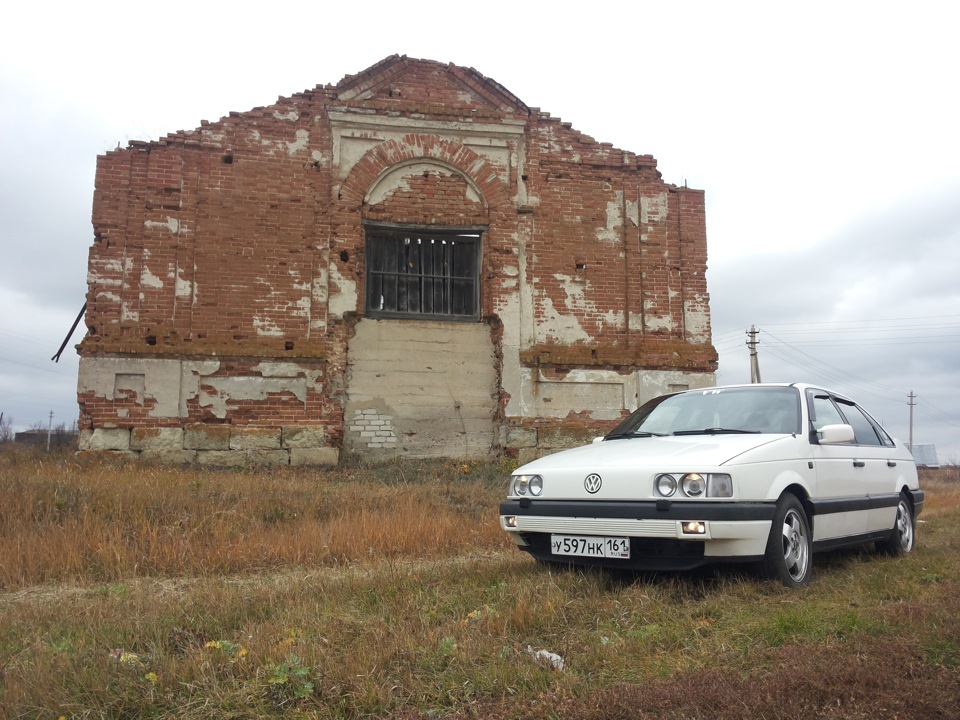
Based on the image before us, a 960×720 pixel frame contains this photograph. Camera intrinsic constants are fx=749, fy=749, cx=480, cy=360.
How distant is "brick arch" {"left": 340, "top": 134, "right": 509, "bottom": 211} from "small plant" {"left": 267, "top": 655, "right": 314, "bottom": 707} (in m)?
10.5

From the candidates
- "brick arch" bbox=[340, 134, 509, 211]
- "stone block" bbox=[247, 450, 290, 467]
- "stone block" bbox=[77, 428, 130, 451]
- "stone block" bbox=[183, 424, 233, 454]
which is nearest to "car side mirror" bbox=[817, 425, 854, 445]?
"stone block" bbox=[247, 450, 290, 467]

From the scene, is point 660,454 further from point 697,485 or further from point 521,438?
point 521,438

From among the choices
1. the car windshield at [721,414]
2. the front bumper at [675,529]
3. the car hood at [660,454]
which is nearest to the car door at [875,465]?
the car windshield at [721,414]

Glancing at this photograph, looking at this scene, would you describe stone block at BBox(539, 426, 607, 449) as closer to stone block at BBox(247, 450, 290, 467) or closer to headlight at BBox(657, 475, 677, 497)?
stone block at BBox(247, 450, 290, 467)

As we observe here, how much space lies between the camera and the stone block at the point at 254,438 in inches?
469

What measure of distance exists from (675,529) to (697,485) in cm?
28

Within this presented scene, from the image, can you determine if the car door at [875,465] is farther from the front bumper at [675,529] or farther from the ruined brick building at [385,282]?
the ruined brick building at [385,282]

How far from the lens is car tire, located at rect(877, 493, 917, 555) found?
6.22m

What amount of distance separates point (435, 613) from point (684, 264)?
1110cm

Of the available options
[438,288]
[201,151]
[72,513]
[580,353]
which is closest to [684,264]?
[580,353]

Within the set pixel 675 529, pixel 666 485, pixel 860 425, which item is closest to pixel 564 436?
pixel 860 425

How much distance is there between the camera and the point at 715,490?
169 inches

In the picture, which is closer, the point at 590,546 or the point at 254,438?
the point at 590,546

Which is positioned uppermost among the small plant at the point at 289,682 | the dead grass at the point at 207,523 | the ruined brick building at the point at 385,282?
the ruined brick building at the point at 385,282
